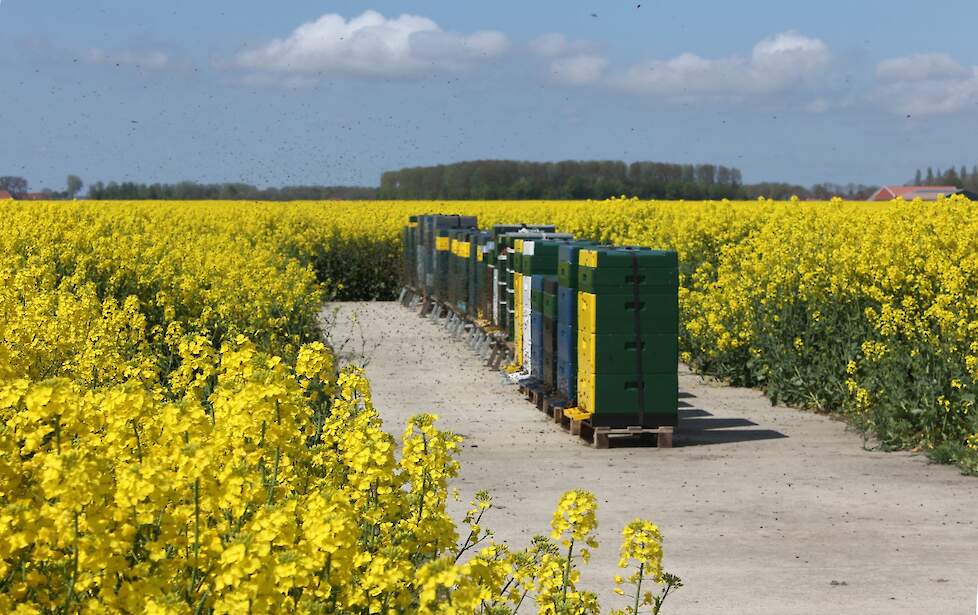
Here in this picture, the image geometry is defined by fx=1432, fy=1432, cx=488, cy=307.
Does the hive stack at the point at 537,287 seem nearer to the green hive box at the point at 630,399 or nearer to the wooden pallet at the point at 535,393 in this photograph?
the wooden pallet at the point at 535,393

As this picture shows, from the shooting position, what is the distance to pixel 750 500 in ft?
36.5

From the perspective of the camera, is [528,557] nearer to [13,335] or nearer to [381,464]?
[381,464]

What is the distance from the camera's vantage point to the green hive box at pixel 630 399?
13344mm

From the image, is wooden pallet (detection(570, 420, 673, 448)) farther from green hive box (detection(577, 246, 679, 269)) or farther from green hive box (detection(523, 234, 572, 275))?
green hive box (detection(523, 234, 572, 275))

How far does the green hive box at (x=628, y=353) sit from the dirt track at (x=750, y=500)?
0.76 metres

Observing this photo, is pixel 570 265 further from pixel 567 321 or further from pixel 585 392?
pixel 585 392

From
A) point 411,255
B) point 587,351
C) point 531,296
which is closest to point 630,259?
point 587,351

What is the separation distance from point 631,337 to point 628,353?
6.0 inches

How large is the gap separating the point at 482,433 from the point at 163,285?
3.94 metres

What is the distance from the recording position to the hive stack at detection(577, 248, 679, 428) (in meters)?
13.3

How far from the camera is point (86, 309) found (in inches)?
395

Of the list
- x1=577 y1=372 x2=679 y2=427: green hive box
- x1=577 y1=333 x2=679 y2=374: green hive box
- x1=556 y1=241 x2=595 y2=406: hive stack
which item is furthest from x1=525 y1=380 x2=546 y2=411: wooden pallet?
x1=577 y1=333 x2=679 y2=374: green hive box

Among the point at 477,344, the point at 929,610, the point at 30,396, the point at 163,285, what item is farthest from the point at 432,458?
the point at 477,344

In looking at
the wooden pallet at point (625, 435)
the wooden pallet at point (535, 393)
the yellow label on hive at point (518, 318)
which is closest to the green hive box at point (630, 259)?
the wooden pallet at point (625, 435)
